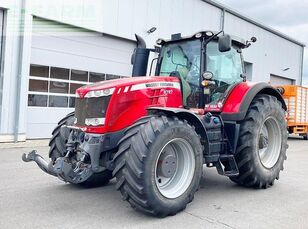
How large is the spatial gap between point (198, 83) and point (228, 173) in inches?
56.5

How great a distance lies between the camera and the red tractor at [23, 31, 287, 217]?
4.14 m

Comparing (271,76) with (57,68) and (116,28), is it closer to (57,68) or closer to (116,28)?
(116,28)

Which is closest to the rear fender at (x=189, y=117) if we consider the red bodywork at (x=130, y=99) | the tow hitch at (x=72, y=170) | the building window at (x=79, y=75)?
the red bodywork at (x=130, y=99)

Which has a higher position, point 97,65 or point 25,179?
point 97,65

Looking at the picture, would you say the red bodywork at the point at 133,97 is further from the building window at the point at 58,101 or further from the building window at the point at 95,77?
the building window at the point at 95,77

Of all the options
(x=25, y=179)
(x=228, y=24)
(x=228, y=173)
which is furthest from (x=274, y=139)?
(x=228, y=24)

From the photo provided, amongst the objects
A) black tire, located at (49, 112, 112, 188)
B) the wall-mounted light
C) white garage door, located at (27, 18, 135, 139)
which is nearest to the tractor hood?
black tire, located at (49, 112, 112, 188)

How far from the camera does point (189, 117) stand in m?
4.78

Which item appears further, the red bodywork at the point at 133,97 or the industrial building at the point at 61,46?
the industrial building at the point at 61,46

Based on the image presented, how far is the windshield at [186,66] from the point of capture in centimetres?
546

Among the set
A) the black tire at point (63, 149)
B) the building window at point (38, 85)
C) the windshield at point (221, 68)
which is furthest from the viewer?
the building window at point (38, 85)

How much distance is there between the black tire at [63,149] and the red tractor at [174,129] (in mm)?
17

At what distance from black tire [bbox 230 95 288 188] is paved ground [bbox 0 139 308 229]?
0.19 metres

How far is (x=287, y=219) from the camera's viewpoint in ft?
14.2
